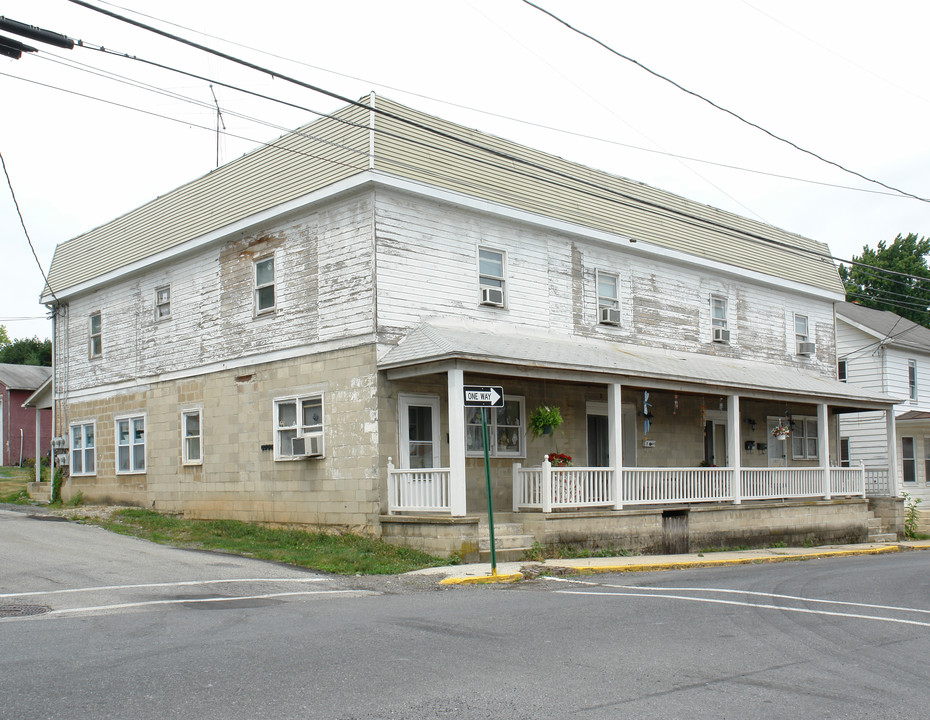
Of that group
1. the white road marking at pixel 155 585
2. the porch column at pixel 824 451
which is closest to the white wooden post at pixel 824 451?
the porch column at pixel 824 451

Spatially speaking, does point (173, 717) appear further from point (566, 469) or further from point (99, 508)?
point (99, 508)

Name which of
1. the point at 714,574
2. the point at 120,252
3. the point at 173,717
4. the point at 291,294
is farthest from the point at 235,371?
the point at 173,717

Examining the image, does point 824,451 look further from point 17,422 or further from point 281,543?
point 17,422

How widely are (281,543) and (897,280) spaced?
50.4 m

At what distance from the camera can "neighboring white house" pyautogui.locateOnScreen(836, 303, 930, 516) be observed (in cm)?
3488

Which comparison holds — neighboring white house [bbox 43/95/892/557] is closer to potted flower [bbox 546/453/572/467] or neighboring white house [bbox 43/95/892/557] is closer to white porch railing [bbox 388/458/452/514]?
white porch railing [bbox 388/458/452/514]

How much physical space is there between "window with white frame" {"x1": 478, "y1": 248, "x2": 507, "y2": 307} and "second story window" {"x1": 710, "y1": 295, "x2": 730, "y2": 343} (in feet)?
25.7

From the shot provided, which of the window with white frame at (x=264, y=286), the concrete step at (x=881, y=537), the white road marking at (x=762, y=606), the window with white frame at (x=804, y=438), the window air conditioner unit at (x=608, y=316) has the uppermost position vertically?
the window with white frame at (x=264, y=286)

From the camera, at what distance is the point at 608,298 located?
891 inches

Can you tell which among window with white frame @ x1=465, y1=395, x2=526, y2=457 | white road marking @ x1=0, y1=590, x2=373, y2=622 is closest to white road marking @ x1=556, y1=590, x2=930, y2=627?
white road marking @ x1=0, y1=590, x2=373, y2=622

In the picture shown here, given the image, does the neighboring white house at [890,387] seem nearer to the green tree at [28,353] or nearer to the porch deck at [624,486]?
the porch deck at [624,486]

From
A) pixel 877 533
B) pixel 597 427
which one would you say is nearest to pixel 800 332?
pixel 877 533

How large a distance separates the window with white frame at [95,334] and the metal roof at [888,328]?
2695 cm

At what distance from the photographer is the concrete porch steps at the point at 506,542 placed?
52.6ft
